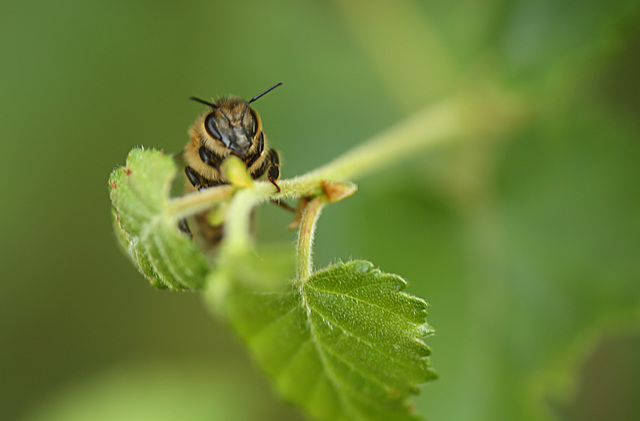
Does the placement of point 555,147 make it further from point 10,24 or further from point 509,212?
point 10,24

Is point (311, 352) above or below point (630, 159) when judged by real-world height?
below

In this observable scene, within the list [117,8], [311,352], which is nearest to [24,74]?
[117,8]

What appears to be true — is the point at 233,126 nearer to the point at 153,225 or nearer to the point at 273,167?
the point at 273,167

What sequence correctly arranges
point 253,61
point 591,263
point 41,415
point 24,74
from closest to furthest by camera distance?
point 591,263
point 41,415
point 253,61
point 24,74

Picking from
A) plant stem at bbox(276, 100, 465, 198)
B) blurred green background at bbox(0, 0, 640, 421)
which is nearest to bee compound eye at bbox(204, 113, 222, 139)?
plant stem at bbox(276, 100, 465, 198)

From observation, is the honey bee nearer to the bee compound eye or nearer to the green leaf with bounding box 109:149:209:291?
the bee compound eye

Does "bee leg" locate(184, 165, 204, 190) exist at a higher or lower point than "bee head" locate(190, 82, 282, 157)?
lower

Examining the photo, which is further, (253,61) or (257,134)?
(253,61)
